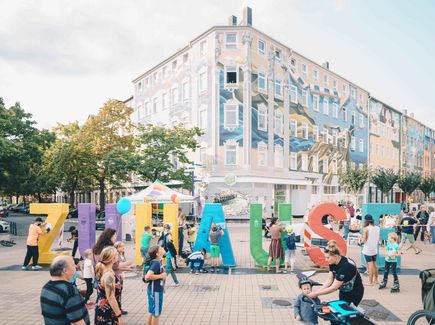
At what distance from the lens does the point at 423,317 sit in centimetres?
557

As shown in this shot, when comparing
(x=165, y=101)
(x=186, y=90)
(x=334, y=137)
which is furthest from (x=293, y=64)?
(x=165, y=101)

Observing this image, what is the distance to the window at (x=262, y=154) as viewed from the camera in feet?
115

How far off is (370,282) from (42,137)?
30164 mm

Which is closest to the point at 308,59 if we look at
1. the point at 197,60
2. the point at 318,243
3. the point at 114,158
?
the point at 197,60

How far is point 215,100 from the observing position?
3425cm

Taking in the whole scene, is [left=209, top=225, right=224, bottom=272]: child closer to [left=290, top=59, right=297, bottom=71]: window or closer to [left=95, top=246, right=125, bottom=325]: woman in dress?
[left=95, top=246, right=125, bottom=325]: woman in dress

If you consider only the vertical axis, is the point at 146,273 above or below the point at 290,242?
above

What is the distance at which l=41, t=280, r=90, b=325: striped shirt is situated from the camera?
4152mm

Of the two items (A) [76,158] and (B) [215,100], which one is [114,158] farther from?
(B) [215,100]

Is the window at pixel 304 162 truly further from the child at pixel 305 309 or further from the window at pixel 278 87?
the child at pixel 305 309

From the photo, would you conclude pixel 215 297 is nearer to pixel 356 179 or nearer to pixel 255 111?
pixel 255 111

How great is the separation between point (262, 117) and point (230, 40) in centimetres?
800

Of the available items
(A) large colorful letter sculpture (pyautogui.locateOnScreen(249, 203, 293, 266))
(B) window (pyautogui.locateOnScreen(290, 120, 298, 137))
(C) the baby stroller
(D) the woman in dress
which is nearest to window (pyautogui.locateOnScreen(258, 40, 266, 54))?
(B) window (pyautogui.locateOnScreen(290, 120, 298, 137))

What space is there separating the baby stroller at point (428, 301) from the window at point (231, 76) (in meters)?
29.9
